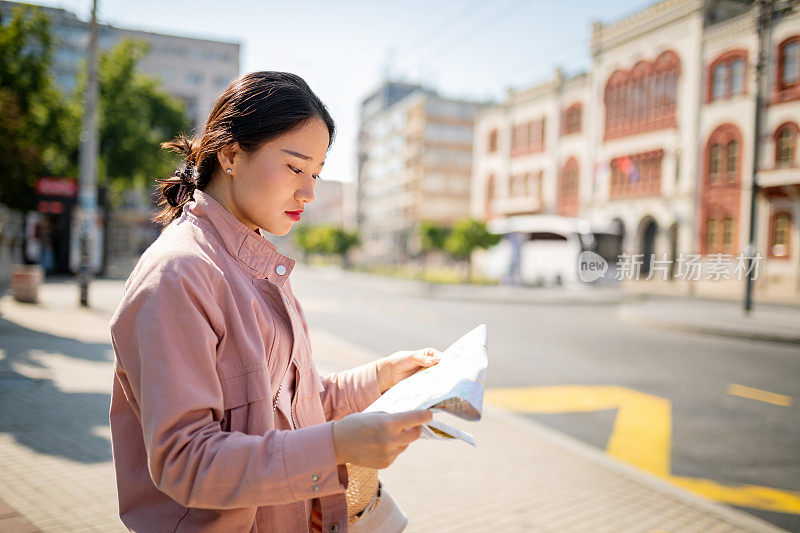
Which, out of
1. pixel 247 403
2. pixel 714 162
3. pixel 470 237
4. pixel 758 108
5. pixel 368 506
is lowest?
pixel 368 506

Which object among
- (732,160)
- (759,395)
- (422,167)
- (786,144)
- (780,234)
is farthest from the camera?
(422,167)

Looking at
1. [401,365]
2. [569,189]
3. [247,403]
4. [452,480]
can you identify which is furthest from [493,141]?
[247,403]

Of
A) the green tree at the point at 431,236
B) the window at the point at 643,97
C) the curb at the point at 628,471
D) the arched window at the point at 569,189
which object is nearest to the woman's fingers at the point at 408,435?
the curb at the point at 628,471

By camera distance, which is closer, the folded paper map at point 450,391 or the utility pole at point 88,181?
the folded paper map at point 450,391

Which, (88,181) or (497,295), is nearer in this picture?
(88,181)

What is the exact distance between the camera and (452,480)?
165 inches

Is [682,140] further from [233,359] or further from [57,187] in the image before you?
[233,359]

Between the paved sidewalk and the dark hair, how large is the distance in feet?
7.83

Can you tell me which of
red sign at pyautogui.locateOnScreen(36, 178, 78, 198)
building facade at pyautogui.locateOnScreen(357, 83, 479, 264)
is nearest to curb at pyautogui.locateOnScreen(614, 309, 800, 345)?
red sign at pyautogui.locateOnScreen(36, 178, 78, 198)

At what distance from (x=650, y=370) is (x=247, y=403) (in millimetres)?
9091

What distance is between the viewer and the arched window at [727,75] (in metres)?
28.9

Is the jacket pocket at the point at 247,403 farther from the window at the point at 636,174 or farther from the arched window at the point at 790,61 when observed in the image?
the window at the point at 636,174

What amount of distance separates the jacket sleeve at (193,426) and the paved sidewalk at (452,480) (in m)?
2.32

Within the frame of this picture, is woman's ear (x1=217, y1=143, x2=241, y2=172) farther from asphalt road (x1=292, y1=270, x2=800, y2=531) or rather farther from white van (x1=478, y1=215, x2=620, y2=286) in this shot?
white van (x1=478, y1=215, x2=620, y2=286)
